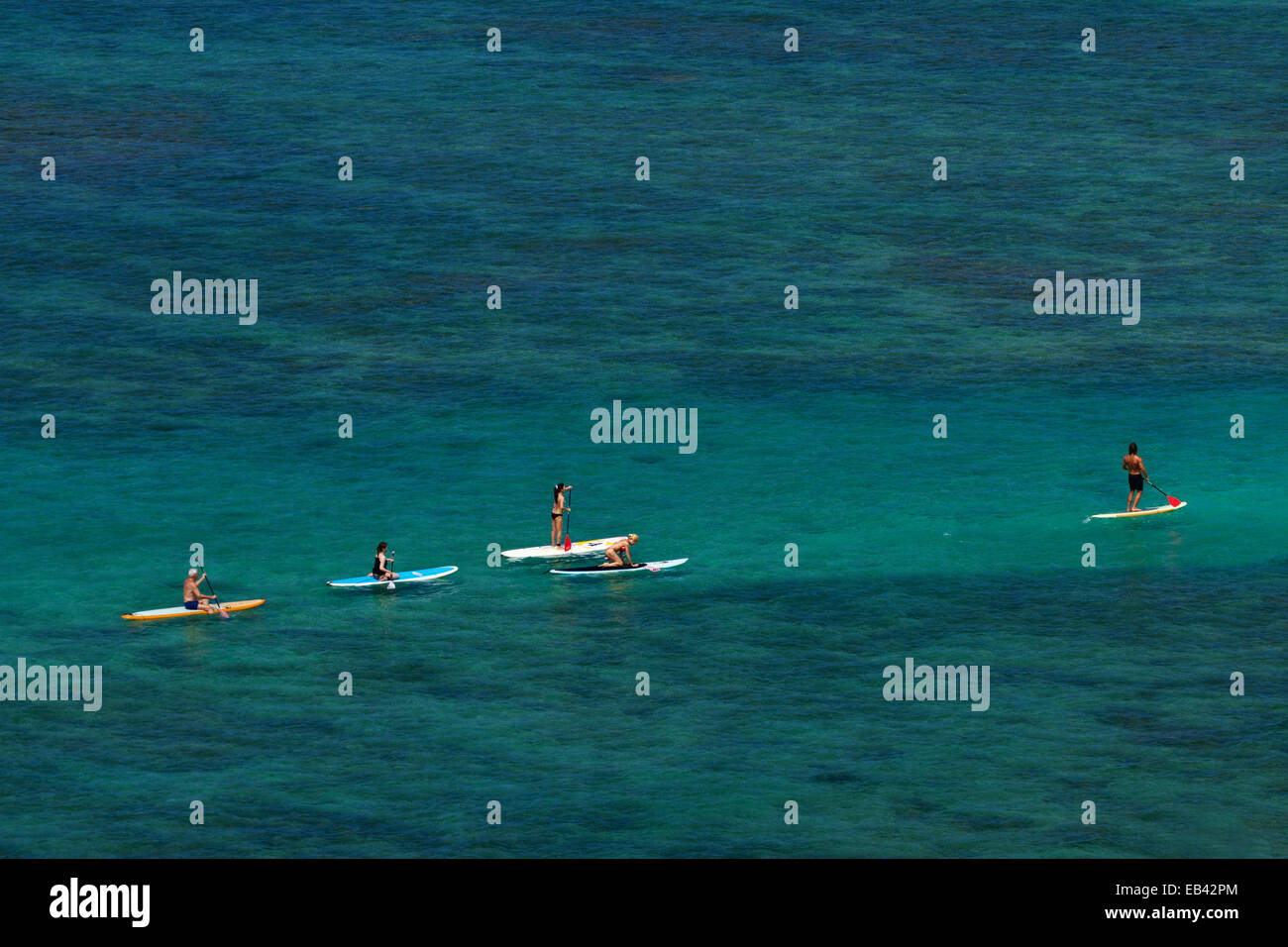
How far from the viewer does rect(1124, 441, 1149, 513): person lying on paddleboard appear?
7531 centimetres

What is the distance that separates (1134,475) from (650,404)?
26423mm

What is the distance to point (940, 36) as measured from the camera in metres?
141

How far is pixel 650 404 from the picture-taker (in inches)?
3777

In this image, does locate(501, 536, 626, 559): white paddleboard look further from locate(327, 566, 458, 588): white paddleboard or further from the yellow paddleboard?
the yellow paddleboard

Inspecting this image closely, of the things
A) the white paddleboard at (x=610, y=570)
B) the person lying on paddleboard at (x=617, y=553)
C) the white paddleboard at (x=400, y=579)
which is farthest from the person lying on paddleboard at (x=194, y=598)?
the person lying on paddleboard at (x=617, y=553)

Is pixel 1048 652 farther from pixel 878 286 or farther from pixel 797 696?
pixel 878 286

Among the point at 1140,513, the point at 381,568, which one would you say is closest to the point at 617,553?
the point at 381,568

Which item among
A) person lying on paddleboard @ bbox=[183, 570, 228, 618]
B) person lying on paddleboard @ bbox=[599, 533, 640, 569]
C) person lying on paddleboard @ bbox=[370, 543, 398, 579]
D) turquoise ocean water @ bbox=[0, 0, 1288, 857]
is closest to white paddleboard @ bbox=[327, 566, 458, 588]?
person lying on paddleboard @ bbox=[370, 543, 398, 579]

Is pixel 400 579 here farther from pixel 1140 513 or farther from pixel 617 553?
pixel 1140 513

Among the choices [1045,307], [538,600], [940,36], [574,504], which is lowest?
[538,600]

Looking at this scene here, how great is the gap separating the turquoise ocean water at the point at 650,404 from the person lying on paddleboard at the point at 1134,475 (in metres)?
1.53

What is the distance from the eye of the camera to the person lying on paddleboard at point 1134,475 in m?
75.3

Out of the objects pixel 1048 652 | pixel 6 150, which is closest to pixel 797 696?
pixel 1048 652

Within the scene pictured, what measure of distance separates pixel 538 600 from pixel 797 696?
11.3 m
